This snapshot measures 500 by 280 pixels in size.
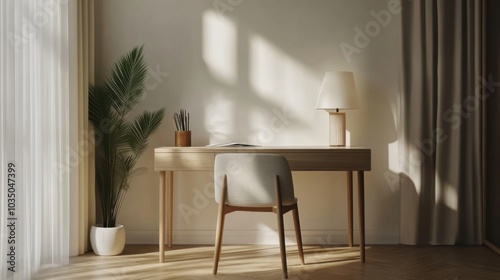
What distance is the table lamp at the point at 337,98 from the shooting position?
417 cm

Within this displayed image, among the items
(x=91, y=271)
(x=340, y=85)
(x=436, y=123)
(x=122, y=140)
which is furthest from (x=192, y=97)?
(x=436, y=123)

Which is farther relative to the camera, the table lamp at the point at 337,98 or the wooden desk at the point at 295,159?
the table lamp at the point at 337,98

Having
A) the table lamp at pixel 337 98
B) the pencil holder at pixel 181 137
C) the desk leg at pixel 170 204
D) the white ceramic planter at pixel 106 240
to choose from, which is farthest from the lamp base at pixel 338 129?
the white ceramic planter at pixel 106 240

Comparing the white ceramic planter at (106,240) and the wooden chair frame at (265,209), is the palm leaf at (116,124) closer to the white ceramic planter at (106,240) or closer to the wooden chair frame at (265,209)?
the white ceramic planter at (106,240)

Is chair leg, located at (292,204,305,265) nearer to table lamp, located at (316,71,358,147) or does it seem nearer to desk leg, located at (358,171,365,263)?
desk leg, located at (358,171,365,263)

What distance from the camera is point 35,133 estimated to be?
343 cm

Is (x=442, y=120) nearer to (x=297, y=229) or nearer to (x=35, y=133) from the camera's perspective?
(x=297, y=229)

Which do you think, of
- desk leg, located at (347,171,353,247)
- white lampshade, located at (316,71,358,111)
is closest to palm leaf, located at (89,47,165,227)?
white lampshade, located at (316,71,358,111)

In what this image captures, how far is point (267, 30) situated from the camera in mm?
4516

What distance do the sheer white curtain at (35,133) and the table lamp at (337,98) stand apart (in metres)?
1.66

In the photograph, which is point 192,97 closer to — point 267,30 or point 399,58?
point 267,30

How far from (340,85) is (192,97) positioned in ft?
3.59

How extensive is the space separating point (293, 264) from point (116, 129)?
1.55 metres

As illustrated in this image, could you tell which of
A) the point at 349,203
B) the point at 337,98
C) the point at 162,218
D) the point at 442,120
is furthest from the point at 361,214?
the point at 162,218
